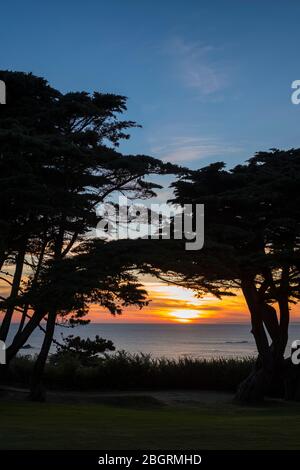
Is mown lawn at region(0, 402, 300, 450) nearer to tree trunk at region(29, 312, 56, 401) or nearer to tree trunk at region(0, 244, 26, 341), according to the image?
tree trunk at region(29, 312, 56, 401)

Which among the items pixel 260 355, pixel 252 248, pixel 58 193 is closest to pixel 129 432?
pixel 58 193

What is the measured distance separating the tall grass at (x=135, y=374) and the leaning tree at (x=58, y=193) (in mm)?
5569

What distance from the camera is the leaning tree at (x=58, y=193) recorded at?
16359 mm

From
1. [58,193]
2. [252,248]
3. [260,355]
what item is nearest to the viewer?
[58,193]

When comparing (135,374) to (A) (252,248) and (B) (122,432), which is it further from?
(B) (122,432)

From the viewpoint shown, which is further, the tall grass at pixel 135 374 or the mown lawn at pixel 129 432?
the tall grass at pixel 135 374

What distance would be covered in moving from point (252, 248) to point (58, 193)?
22.2ft

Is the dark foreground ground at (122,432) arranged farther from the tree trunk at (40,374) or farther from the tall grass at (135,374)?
the tall grass at (135,374)

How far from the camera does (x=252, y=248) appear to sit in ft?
69.2

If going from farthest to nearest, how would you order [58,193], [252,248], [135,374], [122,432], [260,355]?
1. [135,374]
2. [260,355]
3. [252,248]
4. [58,193]
5. [122,432]

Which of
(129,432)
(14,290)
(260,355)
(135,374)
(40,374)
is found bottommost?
(129,432)

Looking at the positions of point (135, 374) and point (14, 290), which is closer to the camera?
point (14, 290)

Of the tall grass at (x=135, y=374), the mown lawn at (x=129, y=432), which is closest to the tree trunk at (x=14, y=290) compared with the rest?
the mown lawn at (x=129, y=432)

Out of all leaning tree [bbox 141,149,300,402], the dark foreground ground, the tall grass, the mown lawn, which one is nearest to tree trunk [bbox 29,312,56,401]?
the dark foreground ground
